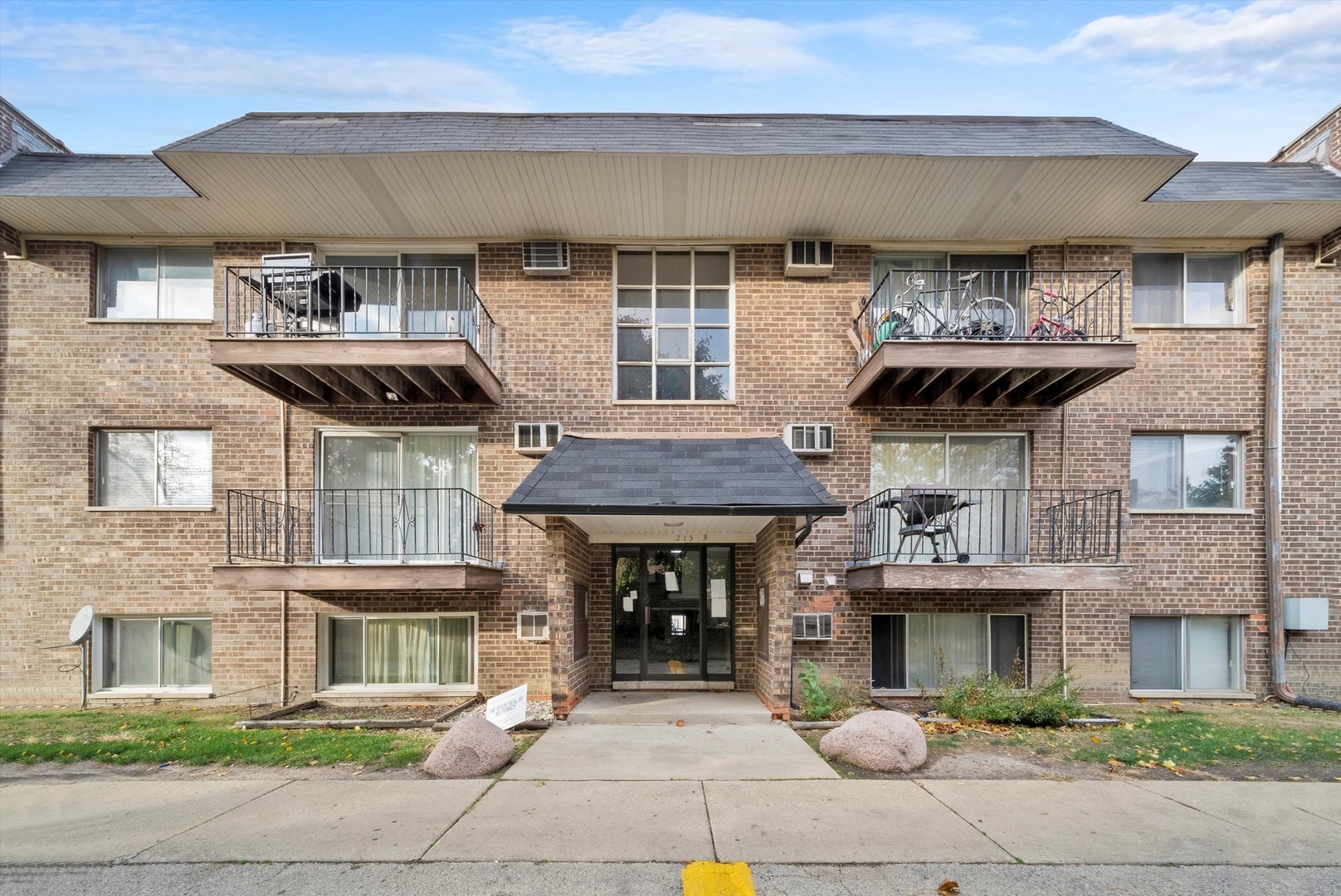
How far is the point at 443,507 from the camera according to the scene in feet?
34.5

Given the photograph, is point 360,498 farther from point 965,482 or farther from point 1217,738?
point 1217,738

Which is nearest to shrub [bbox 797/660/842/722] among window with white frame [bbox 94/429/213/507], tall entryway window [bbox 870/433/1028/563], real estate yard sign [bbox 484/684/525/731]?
tall entryway window [bbox 870/433/1028/563]

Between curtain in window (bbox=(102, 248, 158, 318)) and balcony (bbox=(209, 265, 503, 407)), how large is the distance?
48.0 inches

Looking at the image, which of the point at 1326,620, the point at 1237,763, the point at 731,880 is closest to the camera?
the point at 731,880

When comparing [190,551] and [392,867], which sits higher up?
[190,551]

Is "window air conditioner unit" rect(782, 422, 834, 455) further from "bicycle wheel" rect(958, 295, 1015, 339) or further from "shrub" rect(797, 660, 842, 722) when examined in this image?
"shrub" rect(797, 660, 842, 722)

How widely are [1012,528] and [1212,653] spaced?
3.31 meters

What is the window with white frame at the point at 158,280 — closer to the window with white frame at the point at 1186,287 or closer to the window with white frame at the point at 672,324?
the window with white frame at the point at 672,324

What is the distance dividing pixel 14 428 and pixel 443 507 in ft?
19.5

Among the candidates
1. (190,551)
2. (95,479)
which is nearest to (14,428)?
(95,479)

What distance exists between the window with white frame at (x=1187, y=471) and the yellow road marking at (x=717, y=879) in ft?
28.7

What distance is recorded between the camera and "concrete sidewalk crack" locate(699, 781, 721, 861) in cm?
486

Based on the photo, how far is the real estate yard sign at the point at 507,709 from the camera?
7.56 m

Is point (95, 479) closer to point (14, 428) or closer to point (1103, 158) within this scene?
point (14, 428)
